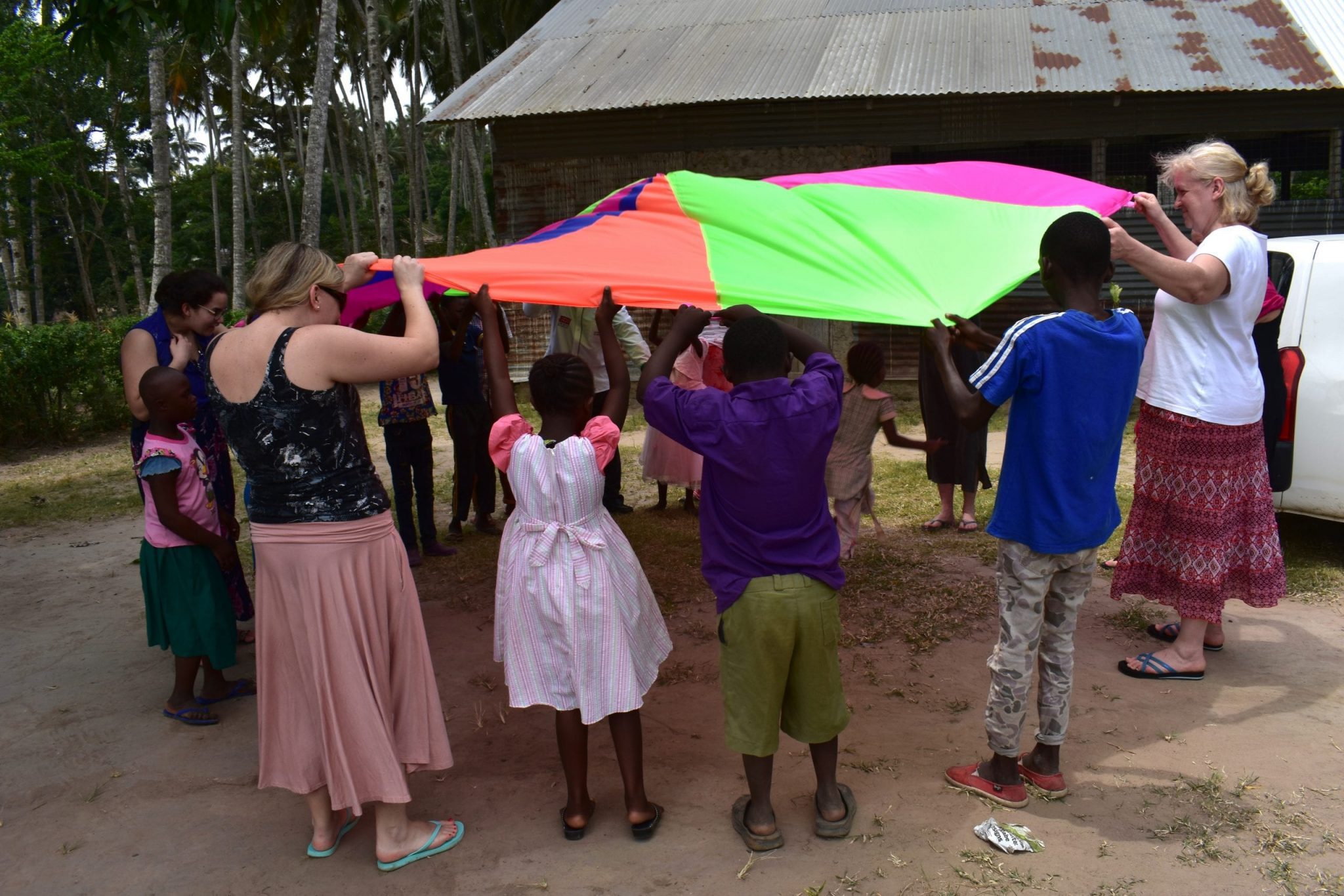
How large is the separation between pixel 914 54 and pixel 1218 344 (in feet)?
27.6

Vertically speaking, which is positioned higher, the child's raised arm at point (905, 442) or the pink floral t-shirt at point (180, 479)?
the pink floral t-shirt at point (180, 479)

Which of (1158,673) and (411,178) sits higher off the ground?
(411,178)

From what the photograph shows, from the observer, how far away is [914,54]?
11.0 metres

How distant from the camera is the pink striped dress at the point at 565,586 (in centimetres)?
286

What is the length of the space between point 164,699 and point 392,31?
27.7 meters

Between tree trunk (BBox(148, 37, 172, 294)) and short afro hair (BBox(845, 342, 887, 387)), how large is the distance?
12.4 meters

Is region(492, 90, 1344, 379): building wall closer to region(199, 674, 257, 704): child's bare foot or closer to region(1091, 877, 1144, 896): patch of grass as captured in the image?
region(199, 674, 257, 704): child's bare foot

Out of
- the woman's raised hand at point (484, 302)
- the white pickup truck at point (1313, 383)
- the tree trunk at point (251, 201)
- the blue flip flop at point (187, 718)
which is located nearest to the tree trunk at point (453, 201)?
the tree trunk at point (251, 201)

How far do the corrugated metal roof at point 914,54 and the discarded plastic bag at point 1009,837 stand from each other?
858 cm

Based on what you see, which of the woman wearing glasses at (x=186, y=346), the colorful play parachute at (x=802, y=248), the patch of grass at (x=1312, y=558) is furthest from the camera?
the patch of grass at (x=1312, y=558)

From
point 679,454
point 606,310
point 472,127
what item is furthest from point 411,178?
point 606,310

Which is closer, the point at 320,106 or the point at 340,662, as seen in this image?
the point at 340,662

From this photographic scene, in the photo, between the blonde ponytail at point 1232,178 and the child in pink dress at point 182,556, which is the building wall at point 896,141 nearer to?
the blonde ponytail at point 1232,178

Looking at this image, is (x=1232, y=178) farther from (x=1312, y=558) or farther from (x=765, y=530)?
(x=1312, y=558)
